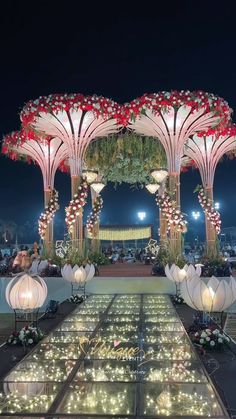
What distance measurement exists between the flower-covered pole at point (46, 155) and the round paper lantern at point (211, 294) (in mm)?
10106

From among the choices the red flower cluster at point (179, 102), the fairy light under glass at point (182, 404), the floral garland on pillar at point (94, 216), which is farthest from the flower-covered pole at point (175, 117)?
the fairy light under glass at point (182, 404)

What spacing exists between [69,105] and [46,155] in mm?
3843

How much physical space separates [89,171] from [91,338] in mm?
10436

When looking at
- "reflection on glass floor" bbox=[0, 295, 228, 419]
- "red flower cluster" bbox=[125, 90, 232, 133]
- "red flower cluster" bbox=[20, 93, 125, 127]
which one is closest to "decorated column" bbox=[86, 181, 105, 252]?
"red flower cluster" bbox=[20, 93, 125, 127]

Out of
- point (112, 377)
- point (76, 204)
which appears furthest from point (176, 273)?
point (112, 377)

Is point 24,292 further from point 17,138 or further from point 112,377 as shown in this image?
point 17,138

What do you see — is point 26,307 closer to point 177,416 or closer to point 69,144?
point 177,416

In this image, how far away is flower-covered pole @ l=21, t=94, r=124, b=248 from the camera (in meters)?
12.7

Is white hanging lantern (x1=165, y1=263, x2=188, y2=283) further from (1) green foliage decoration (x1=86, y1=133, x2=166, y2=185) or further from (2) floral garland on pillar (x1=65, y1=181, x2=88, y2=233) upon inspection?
(1) green foliage decoration (x1=86, y1=133, x2=166, y2=185)

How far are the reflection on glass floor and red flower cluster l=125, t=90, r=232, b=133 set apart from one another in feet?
25.1

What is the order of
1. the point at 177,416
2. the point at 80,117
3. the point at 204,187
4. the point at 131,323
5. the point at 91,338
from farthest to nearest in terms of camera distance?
the point at 204,187, the point at 80,117, the point at 131,323, the point at 91,338, the point at 177,416

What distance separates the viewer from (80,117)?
13.5m

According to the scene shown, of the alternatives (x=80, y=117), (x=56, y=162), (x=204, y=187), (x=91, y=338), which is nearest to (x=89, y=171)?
(x=56, y=162)

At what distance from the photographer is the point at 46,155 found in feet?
53.0
